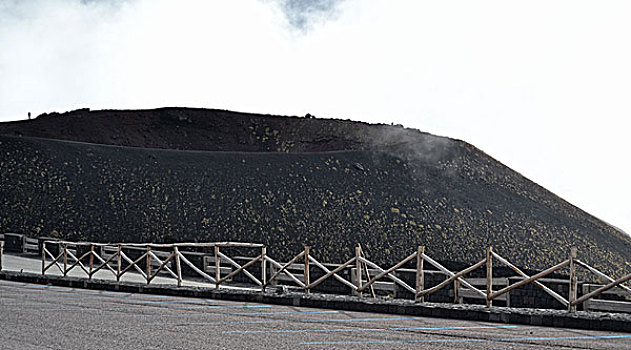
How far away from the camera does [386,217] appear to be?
41.5 m

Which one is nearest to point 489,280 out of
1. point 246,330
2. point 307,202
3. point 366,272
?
point 366,272

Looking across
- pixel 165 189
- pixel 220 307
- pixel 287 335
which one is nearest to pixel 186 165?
pixel 165 189

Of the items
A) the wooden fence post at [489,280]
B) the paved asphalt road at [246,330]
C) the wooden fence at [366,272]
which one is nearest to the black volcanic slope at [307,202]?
the wooden fence at [366,272]

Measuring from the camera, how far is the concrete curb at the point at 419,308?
1026cm

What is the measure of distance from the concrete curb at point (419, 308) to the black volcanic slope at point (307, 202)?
20453 millimetres

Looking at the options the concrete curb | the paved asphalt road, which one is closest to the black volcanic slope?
the concrete curb

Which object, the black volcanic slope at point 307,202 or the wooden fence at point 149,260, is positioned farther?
the black volcanic slope at point 307,202

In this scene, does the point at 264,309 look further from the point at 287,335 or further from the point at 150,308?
the point at 287,335

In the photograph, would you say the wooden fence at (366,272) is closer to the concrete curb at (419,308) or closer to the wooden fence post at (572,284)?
the wooden fence post at (572,284)

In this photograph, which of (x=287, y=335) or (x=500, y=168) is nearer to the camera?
(x=287, y=335)

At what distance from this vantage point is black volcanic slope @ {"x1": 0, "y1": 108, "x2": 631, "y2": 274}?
1539 inches

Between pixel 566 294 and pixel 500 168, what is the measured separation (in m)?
37.0

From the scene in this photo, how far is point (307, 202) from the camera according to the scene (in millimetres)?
43344

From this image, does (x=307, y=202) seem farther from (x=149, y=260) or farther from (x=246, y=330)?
(x=246, y=330)
